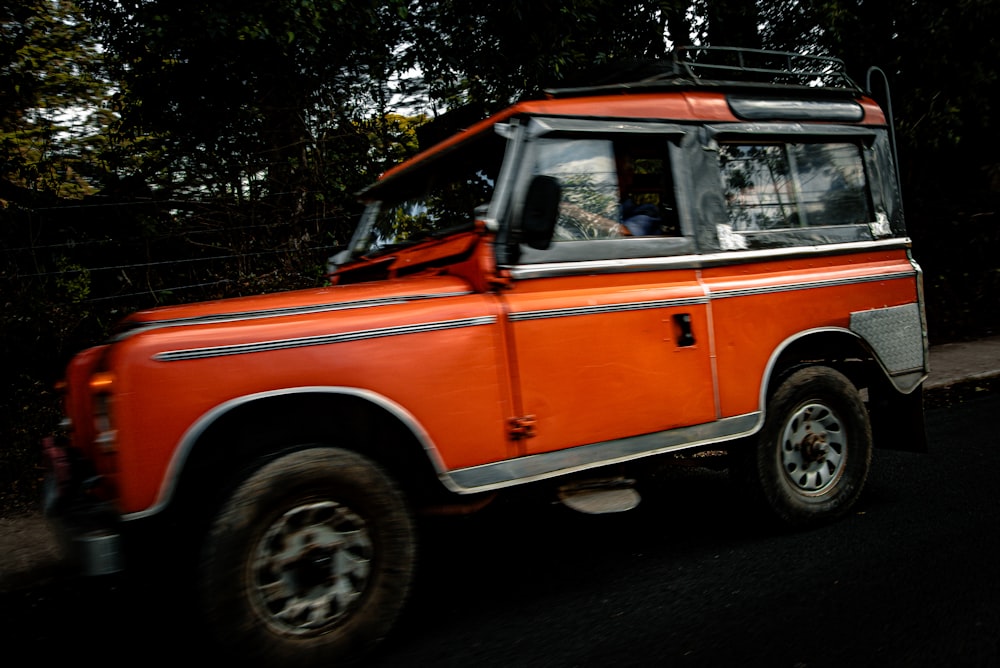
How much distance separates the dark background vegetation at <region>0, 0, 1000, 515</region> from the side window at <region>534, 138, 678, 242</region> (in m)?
3.52

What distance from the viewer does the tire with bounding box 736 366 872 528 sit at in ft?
12.4

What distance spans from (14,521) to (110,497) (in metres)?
3.30

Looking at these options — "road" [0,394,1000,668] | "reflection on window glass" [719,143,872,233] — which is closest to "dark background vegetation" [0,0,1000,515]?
"reflection on window glass" [719,143,872,233]

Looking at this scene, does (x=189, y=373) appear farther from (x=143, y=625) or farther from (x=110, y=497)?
(x=143, y=625)

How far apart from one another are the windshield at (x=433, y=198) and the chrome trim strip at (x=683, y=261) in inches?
16.5

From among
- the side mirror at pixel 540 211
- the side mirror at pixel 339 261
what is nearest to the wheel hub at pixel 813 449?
the side mirror at pixel 540 211

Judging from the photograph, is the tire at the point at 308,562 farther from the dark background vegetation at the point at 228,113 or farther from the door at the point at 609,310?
the dark background vegetation at the point at 228,113

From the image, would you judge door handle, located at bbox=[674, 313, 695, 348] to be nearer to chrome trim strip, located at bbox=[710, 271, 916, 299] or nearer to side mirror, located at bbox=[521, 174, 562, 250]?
chrome trim strip, located at bbox=[710, 271, 916, 299]

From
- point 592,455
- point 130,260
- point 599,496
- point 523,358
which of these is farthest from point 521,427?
point 130,260

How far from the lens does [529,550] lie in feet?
12.9

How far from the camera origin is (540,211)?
2.95 metres

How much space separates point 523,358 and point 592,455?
580 mm

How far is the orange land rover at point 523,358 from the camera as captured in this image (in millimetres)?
2480

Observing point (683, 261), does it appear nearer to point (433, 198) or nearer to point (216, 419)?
point (433, 198)
